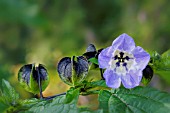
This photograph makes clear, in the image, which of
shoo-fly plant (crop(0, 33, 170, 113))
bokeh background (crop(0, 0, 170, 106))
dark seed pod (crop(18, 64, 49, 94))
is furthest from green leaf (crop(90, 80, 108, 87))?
bokeh background (crop(0, 0, 170, 106))

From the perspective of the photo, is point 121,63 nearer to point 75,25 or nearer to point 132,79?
point 132,79

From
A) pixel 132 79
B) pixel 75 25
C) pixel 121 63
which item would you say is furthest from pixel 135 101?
pixel 75 25

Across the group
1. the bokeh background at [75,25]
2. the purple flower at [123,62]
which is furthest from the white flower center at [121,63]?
the bokeh background at [75,25]

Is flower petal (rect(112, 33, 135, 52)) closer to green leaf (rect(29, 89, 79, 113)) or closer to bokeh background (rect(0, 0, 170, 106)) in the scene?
green leaf (rect(29, 89, 79, 113))

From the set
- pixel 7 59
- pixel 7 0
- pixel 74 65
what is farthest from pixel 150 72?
pixel 7 59

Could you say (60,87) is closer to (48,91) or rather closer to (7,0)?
(48,91)
